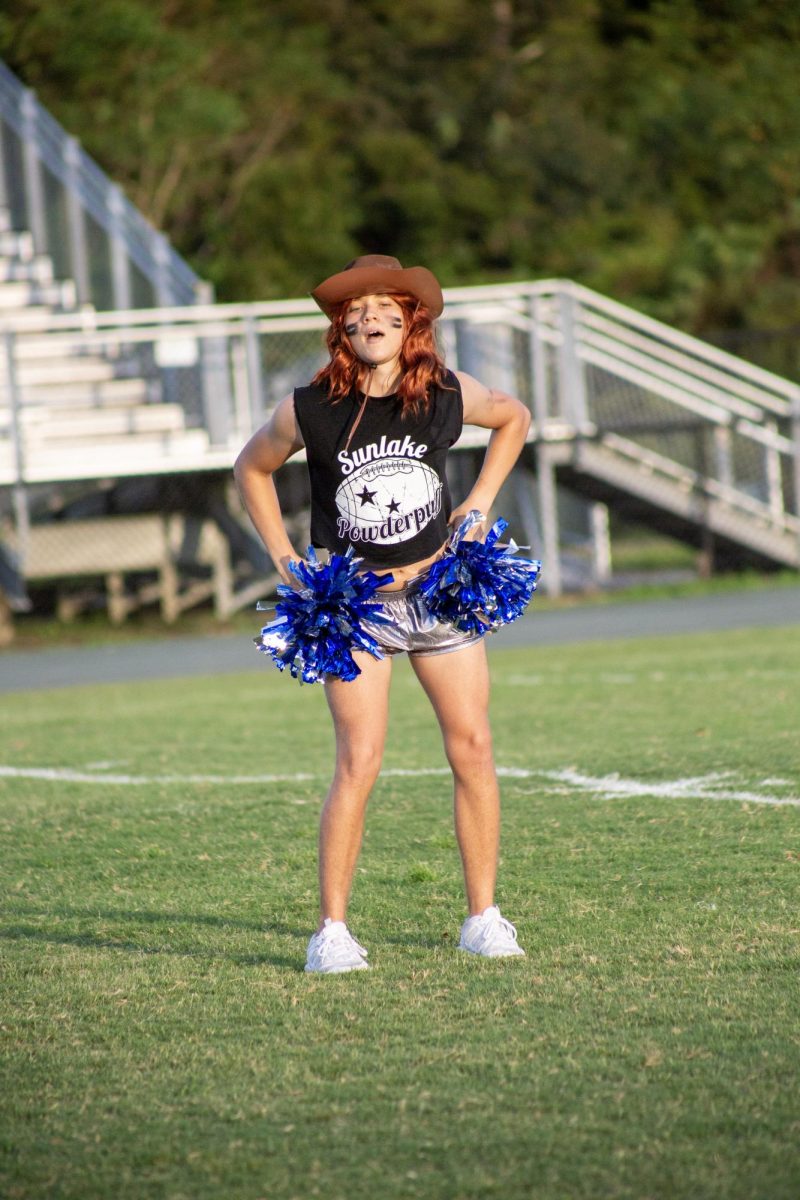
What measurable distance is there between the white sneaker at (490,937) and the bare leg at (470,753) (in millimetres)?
49

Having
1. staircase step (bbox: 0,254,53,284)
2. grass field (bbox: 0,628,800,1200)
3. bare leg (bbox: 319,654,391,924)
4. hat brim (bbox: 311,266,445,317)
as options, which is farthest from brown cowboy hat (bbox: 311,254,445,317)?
staircase step (bbox: 0,254,53,284)

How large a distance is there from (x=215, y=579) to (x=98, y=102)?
12.7m

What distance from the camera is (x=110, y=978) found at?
15.3 ft

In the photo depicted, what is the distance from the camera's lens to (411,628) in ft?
15.4

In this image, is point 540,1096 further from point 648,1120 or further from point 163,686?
point 163,686

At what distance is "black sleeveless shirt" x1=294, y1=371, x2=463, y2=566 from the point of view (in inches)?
184

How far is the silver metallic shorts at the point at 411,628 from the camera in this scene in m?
4.70

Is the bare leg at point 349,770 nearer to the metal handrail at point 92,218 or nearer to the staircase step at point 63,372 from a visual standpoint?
the staircase step at point 63,372

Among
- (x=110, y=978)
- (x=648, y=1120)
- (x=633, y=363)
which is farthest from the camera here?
(x=633, y=363)

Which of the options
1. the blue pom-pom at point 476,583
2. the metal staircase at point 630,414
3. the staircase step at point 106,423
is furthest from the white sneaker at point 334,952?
the staircase step at point 106,423

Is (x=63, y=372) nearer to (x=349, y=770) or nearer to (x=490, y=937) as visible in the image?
(x=349, y=770)

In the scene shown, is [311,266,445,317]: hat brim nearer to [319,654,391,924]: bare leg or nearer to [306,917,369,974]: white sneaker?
[319,654,391,924]: bare leg

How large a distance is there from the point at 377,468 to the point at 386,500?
3.4 inches

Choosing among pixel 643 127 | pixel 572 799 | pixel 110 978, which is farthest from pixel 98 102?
pixel 110 978
